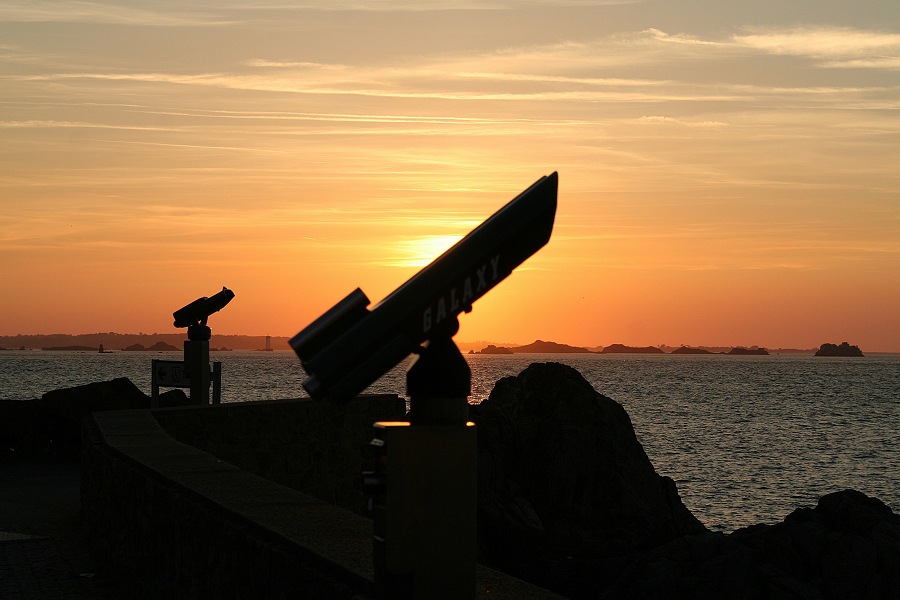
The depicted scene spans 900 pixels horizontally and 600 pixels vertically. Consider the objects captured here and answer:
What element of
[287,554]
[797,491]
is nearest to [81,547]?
[287,554]

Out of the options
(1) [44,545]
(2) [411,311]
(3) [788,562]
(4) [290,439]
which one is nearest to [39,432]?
(4) [290,439]

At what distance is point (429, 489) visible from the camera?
3180 millimetres

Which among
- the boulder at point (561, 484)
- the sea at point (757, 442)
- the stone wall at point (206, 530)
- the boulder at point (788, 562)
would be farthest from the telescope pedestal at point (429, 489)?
the sea at point (757, 442)

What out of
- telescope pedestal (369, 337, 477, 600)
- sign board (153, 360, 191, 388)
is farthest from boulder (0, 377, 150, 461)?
telescope pedestal (369, 337, 477, 600)

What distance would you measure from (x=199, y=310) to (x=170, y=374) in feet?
3.28

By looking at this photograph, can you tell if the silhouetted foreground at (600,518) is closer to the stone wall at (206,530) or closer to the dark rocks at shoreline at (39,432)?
the dark rocks at shoreline at (39,432)

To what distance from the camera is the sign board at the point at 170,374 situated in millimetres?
14906

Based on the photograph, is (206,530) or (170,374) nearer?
(206,530)

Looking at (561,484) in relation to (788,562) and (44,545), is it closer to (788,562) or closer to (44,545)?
(788,562)

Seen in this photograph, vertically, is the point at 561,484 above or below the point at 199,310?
below

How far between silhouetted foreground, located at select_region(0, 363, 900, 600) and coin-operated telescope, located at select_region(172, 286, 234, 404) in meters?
1.89

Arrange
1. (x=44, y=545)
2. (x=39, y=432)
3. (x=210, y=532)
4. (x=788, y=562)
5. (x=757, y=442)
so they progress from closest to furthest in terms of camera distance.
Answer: (x=210, y=532), (x=44, y=545), (x=39, y=432), (x=788, y=562), (x=757, y=442)

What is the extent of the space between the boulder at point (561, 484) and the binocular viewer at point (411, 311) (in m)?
20.5

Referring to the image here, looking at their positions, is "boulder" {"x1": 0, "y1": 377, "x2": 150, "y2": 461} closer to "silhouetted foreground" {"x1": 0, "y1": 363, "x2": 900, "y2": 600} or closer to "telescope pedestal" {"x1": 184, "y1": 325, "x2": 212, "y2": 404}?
"silhouetted foreground" {"x1": 0, "y1": 363, "x2": 900, "y2": 600}
